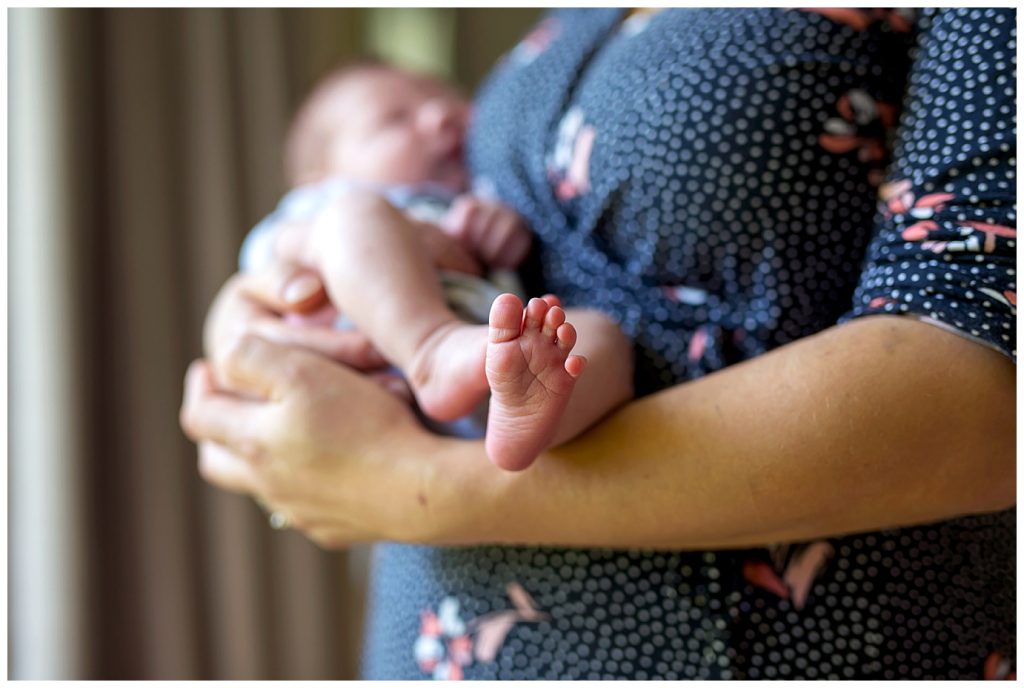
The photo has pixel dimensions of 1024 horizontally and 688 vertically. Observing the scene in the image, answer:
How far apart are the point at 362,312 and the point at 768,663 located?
0.40 metres

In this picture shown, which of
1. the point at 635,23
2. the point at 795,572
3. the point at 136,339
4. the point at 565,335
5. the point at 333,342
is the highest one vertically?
the point at 635,23

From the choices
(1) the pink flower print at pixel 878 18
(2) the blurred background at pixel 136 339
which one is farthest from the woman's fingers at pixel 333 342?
(2) the blurred background at pixel 136 339

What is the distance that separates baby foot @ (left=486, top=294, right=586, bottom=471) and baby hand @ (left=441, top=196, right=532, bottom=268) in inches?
11.6

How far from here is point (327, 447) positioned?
688 mm

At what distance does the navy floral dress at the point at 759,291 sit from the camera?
0.68m

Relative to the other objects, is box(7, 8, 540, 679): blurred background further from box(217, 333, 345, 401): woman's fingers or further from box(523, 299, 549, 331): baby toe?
box(523, 299, 549, 331): baby toe

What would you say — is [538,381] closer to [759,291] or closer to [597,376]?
[597,376]

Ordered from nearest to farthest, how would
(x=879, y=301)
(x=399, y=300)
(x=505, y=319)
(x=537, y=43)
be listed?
(x=505, y=319), (x=879, y=301), (x=399, y=300), (x=537, y=43)

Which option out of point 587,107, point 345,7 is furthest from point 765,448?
point 345,7

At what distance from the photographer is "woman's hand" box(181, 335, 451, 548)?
67 centimetres

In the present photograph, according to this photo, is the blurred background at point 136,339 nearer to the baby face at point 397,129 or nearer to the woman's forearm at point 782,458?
the baby face at point 397,129

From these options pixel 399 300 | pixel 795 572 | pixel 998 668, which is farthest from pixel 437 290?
pixel 998 668

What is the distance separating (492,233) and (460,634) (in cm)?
34

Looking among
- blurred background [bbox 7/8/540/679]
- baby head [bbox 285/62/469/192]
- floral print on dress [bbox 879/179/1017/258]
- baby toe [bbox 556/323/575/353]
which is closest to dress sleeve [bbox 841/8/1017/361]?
floral print on dress [bbox 879/179/1017/258]
